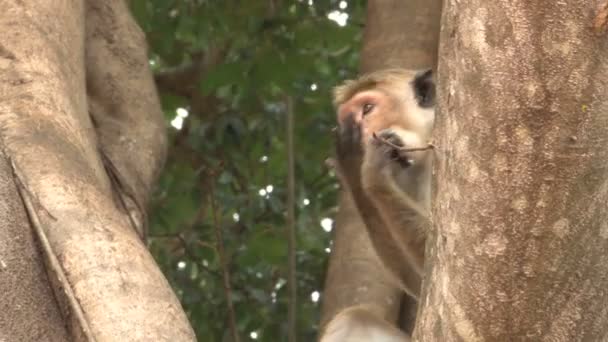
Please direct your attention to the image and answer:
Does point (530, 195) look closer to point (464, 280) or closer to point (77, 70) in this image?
point (464, 280)

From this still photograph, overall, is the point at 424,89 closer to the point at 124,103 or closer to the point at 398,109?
the point at 398,109

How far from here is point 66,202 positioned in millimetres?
2248

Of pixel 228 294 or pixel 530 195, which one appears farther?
pixel 228 294

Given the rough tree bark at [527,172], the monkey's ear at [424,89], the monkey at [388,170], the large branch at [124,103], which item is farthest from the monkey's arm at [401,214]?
the rough tree bark at [527,172]

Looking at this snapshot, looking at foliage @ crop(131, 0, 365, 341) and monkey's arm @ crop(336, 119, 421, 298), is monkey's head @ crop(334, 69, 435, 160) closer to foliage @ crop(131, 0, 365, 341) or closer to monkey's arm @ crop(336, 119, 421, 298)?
monkey's arm @ crop(336, 119, 421, 298)

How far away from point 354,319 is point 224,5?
1552 mm

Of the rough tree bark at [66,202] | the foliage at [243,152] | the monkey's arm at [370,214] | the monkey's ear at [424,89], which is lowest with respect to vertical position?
the foliage at [243,152]

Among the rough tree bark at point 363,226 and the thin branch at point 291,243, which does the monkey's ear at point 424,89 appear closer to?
the rough tree bark at point 363,226

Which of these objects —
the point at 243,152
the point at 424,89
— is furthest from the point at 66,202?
the point at 243,152

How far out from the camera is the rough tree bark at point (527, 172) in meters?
1.38

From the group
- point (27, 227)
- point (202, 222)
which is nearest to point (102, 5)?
point (27, 227)

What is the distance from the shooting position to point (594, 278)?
1432mm

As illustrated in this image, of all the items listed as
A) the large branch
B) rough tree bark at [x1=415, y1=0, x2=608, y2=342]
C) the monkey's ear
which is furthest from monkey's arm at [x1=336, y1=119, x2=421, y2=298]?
rough tree bark at [x1=415, y1=0, x2=608, y2=342]

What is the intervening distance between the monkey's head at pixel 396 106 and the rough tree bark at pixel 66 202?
1.73 feet
